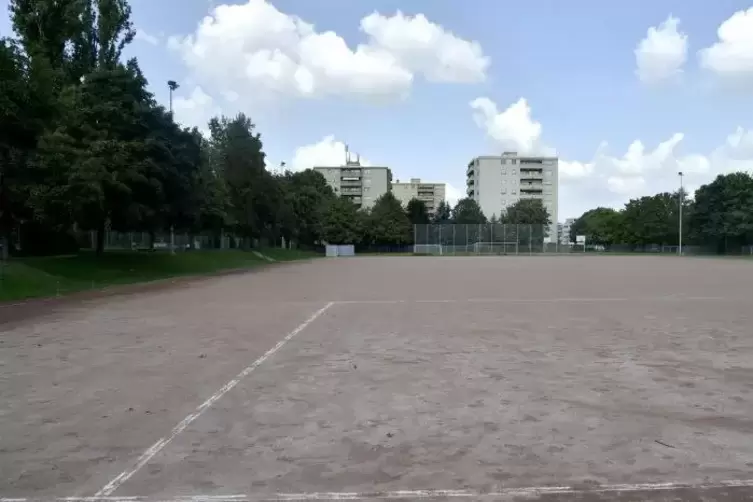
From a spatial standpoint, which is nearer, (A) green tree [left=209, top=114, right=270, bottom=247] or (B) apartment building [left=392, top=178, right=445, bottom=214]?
(A) green tree [left=209, top=114, right=270, bottom=247]

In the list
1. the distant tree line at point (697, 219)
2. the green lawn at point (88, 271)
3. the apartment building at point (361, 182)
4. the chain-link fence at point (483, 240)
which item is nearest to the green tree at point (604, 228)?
the distant tree line at point (697, 219)

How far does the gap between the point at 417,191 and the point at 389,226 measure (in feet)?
265

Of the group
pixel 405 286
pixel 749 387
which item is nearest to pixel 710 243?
pixel 405 286

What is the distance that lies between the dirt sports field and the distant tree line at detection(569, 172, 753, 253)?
84.0 metres

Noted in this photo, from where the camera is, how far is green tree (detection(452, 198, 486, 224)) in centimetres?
12802

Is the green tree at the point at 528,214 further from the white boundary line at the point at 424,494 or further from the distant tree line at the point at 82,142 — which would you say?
the white boundary line at the point at 424,494

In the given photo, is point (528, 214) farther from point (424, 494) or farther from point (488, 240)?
point (424, 494)

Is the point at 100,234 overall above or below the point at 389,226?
below

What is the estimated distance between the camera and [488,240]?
104 m

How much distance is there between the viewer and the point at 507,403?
278 inches

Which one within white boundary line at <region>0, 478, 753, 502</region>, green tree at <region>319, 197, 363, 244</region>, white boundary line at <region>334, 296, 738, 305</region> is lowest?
white boundary line at <region>334, 296, 738, 305</region>

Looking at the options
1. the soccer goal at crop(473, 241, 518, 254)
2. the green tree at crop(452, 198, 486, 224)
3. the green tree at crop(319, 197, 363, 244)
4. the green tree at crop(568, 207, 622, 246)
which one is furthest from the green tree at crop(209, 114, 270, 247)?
the green tree at crop(568, 207, 622, 246)

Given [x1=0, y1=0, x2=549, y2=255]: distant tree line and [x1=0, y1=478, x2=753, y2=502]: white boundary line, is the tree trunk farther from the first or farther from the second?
[x1=0, y1=478, x2=753, y2=502]: white boundary line

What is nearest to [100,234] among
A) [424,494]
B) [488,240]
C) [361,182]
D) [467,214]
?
[424,494]
